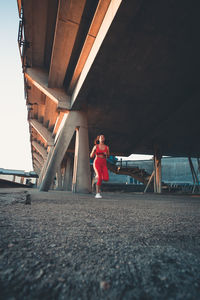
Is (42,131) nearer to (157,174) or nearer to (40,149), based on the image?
(40,149)

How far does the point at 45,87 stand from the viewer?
9.08 metres

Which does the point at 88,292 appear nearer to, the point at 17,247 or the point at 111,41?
the point at 17,247

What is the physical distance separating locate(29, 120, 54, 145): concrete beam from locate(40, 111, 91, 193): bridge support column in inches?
355

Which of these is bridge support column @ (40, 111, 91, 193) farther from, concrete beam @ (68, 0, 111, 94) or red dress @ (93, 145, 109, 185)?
red dress @ (93, 145, 109, 185)

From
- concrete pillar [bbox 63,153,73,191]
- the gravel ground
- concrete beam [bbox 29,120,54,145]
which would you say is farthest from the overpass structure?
concrete pillar [bbox 63,153,73,191]

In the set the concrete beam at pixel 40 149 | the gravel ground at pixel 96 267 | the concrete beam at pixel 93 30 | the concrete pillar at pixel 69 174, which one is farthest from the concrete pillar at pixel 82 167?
the concrete beam at pixel 40 149

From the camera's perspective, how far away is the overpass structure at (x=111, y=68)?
5.22 meters

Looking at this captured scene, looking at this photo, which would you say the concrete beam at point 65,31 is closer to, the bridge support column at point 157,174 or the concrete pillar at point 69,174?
the bridge support column at point 157,174

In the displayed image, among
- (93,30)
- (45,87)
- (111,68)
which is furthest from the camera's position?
(45,87)

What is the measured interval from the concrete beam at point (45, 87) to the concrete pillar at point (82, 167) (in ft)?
5.21

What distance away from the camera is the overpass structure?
5223mm

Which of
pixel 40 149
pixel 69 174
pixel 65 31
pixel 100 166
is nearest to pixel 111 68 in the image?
pixel 65 31

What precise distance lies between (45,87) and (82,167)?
4.70 meters

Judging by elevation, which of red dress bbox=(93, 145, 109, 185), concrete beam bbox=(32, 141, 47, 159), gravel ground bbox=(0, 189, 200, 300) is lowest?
gravel ground bbox=(0, 189, 200, 300)
